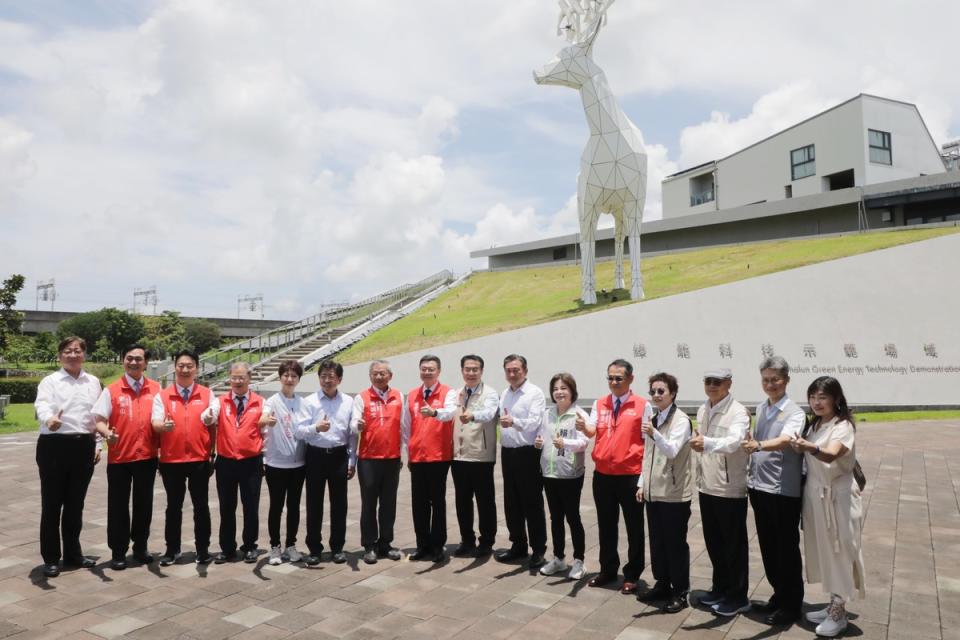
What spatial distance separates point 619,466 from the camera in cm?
417

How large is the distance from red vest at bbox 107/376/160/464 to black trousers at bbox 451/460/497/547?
7.61 ft

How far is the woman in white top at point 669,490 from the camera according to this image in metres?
3.91

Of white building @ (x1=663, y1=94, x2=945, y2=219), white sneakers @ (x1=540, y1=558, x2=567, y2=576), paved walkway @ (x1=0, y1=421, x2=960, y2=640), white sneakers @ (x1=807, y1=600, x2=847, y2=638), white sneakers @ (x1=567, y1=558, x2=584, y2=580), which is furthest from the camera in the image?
white building @ (x1=663, y1=94, x2=945, y2=219)

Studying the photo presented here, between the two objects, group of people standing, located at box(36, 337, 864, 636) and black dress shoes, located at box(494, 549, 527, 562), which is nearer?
group of people standing, located at box(36, 337, 864, 636)

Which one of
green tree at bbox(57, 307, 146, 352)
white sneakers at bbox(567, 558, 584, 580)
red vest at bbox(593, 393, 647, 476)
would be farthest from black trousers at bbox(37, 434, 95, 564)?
green tree at bbox(57, 307, 146, 352)

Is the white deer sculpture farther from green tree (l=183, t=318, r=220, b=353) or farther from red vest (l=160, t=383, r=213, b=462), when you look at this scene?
green tree (l=183, t=318, r=220, b=353)

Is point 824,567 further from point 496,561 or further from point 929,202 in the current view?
point 929,202

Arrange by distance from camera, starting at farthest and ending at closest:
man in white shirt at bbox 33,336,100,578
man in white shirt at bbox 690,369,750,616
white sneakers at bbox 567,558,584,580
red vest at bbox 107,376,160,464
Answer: red vest at bbox 107,376,160,464, man in white shirt at bbox 33,336,100,578, white sneakers at bbox 567,558,584,580, man in white shirt at bbox 690,369,750,616

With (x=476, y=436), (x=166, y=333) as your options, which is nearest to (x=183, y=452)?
(x=476, y=436)

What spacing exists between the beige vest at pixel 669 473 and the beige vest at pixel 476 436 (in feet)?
4.38

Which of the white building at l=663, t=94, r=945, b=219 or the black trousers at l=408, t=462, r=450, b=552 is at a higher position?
the white building at l=663, t=94, r=945, b=219

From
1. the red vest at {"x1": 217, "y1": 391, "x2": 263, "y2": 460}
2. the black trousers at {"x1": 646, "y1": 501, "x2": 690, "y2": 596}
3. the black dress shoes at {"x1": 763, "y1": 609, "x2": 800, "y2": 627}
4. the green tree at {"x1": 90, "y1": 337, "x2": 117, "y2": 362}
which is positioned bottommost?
the black dress shoes at {"x1": 763, "y1": 609, "x2": 800, "y2": 627}

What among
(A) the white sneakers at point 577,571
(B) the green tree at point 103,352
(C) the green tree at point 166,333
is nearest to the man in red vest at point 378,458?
(A) the white sneakers at point 577,571

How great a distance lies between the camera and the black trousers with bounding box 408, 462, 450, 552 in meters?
4.96
